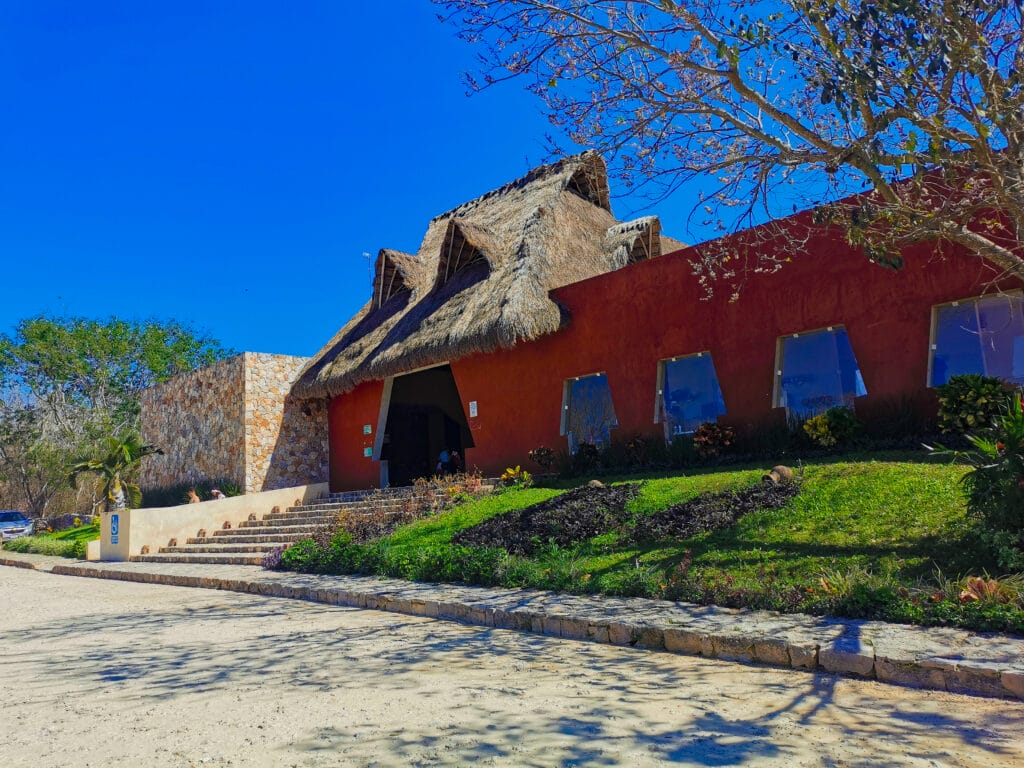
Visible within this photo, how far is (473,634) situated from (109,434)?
102 ft

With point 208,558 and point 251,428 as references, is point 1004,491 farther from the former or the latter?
point 251,428

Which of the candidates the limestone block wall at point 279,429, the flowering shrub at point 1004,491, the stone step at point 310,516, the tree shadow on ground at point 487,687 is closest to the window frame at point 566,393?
the stone step at point 310,516

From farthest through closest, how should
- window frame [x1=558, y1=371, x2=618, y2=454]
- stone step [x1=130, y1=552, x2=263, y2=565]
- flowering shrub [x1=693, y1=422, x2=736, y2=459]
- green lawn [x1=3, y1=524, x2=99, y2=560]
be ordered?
green lawn [x1=3, y1=524, x2=99, y2=560] → window frame [x1=558, y1=371, x2=618, y2=454] → stone step [x1=130, y1=552, x2=263, y2=565] → flowering shrub [x1=693, y1=422, x2=736, y2=459]

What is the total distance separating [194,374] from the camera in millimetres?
22891

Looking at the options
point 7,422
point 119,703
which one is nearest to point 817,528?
point 119,703

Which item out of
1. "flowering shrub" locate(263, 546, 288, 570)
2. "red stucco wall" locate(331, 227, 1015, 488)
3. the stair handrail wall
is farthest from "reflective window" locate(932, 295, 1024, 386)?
the stair handrail wall

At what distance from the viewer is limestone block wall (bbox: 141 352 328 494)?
20.2 meters

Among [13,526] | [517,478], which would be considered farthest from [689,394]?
[13,526]

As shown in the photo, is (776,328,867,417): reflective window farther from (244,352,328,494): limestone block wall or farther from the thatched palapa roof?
(244,352,328,494): limestone block wall

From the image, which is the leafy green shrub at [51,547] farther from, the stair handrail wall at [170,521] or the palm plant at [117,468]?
the palm plant at [117,468]

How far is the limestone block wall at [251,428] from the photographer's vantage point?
2016 centimetres

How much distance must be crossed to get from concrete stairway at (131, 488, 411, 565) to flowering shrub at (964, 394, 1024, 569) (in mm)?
9919

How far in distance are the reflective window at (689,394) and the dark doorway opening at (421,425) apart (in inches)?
294

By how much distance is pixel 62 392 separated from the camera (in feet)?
112
